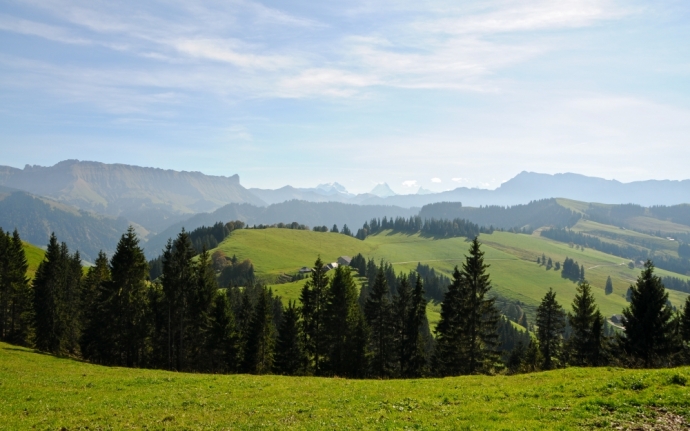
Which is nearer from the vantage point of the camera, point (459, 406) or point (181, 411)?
point (459, 406)

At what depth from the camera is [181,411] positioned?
21109mm

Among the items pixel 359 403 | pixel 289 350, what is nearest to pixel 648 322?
pixel 359 403

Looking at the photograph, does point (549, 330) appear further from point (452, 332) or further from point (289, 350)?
point (289, 350)

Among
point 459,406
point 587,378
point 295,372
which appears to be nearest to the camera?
point 459,406

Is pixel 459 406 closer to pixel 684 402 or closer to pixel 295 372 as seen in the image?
pixel 684 402

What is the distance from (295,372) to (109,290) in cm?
2605

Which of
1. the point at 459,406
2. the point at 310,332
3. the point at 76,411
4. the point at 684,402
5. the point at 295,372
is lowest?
the point at 295,372

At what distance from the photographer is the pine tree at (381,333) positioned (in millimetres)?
56844

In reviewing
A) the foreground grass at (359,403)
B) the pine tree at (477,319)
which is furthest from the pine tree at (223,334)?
the pine tree at (477,319)

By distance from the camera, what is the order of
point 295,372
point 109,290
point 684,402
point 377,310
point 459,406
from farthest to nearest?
point 377,310
point 295,372
point 109,290
point 459,406
point 684,402

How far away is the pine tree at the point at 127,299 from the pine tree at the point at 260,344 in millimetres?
13800

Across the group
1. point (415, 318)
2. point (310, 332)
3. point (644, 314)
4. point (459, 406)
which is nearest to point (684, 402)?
point (459, 406)

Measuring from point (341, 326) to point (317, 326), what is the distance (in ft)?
13.4

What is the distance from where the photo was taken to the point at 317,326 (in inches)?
2276
